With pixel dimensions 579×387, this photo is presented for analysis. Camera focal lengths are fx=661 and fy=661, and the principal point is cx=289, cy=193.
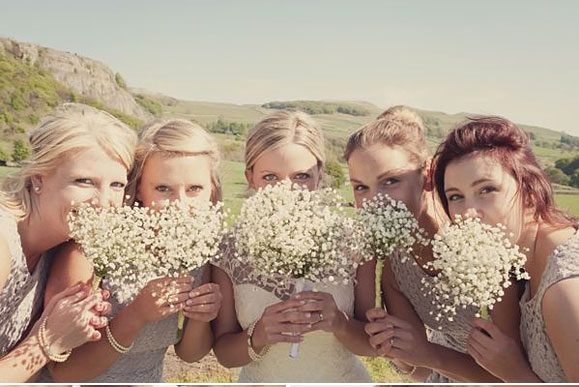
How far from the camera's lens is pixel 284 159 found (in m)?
4.97

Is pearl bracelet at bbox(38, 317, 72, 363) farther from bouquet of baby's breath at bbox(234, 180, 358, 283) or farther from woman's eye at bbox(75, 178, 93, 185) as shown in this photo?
bouquet of baby's breath at bbox(234, 180, 358, 283)


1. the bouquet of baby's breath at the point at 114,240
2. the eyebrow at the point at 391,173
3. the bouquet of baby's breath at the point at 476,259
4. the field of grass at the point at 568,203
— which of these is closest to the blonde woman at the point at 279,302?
the eyebrow at the point at 391,173

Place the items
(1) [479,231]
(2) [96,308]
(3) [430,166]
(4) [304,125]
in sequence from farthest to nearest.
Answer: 1. (4) [304,125]
2. (3) [430,166]
3. (2) [96,308]
4. (1) [479,231]

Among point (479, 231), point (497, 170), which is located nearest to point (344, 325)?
point (479, 231)

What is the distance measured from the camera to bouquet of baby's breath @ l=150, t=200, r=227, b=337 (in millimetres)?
4191

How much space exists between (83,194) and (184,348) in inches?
52.3

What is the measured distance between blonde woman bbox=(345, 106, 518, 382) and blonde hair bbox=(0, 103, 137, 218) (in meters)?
1.65

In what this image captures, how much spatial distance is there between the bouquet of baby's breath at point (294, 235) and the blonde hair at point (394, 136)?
1.92 ft

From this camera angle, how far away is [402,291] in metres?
4.89

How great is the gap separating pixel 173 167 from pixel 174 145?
173 mm

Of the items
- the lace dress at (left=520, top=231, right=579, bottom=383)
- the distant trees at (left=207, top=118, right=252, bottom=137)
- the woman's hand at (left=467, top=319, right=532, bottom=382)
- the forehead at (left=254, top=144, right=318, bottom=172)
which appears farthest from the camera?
the distant trees at (left=207, top=118, right=252, bottom=137)

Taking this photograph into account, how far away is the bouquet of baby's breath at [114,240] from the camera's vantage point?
13.6ft

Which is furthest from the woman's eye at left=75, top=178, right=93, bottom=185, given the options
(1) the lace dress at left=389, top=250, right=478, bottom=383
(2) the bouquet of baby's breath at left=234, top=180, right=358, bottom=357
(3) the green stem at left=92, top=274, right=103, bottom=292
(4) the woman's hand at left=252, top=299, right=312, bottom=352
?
(1) the lace dress at left=389, top=250, right=478, bottom=383

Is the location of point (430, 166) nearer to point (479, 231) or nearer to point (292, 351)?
point (479, 231)
